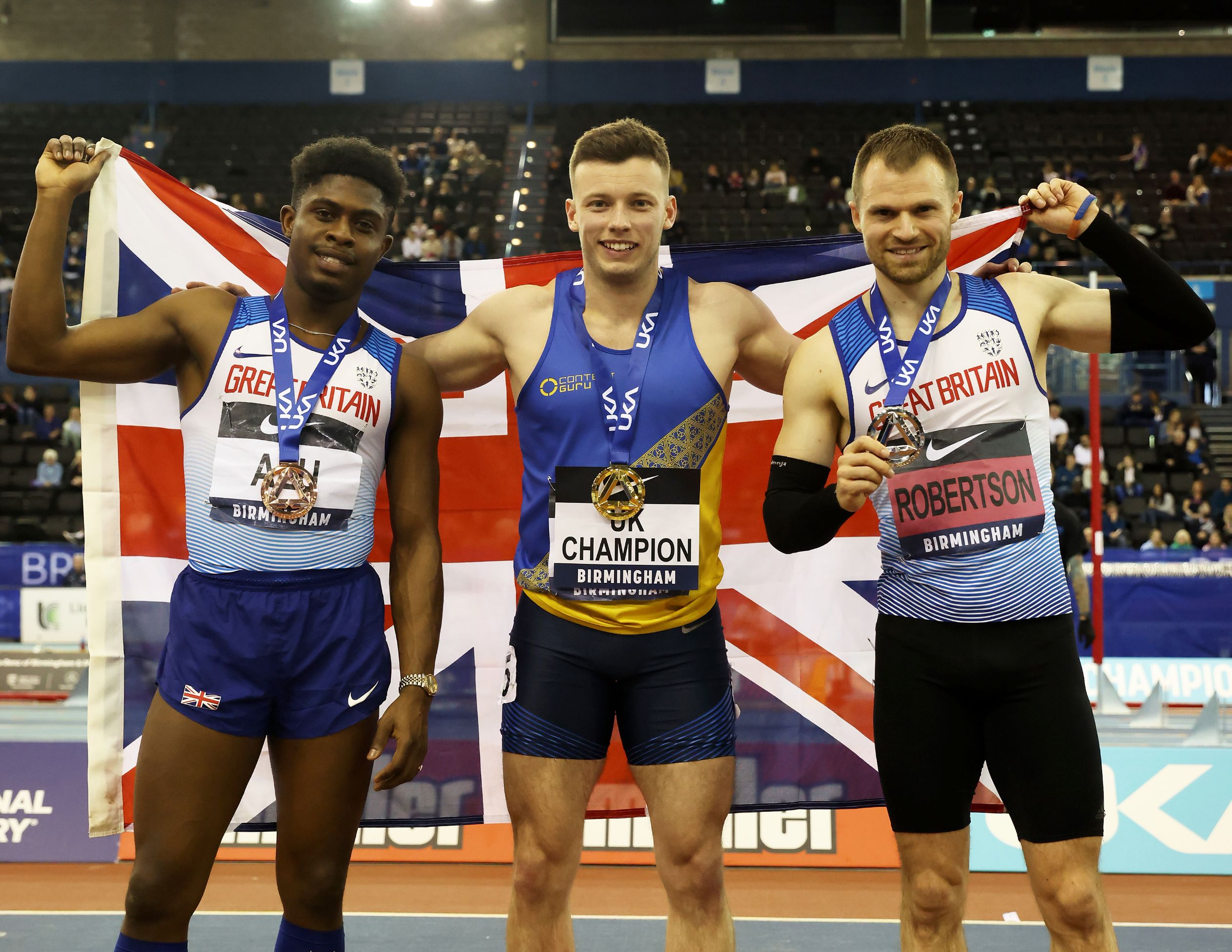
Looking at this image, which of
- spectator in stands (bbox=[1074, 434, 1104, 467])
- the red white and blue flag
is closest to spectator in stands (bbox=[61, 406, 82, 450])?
spectator in stands (bbox=[1074, 434, 1104, 467])

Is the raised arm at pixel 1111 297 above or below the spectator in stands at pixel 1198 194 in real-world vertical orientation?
below

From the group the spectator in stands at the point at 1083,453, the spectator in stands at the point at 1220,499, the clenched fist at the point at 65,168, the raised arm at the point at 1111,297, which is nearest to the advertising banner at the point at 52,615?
the clenched fist at the point at 65,168

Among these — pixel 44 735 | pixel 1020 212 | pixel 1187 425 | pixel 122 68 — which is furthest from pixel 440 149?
pixel 1020 212

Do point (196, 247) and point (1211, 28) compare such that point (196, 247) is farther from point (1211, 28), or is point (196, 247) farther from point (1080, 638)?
point (1211, 28)

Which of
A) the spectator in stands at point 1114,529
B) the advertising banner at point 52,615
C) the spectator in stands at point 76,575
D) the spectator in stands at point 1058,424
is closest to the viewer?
the advertising banner at point 52,615

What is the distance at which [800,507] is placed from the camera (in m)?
2.78

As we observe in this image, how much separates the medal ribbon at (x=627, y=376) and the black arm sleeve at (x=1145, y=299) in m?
1.10

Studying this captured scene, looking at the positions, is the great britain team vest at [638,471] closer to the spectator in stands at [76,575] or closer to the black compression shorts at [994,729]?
the black compression shorts at [994,729]

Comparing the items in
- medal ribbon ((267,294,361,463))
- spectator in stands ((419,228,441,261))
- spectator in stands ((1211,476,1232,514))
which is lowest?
spectator in stands ((1211,476,1232,514))

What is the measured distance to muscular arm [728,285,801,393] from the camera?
10.8 ft

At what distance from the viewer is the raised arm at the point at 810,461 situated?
2.71m

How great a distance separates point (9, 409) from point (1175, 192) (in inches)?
678

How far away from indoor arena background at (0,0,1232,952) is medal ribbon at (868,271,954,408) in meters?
1.00

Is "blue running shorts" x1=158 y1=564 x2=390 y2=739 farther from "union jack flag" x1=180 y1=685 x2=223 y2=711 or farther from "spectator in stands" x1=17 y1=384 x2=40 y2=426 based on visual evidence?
"spectator in stands" x1=17 y1=384 x2=40 y2=426
